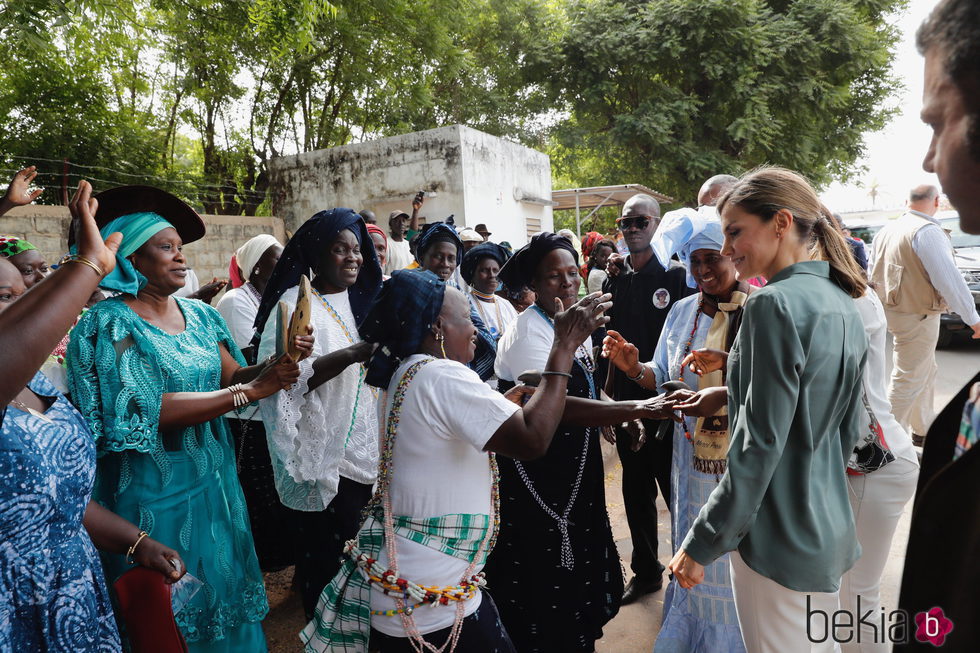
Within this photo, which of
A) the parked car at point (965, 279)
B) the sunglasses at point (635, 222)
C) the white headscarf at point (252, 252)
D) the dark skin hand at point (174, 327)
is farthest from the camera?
the parked car at point (965, 279)

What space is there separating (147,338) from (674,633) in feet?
8.37

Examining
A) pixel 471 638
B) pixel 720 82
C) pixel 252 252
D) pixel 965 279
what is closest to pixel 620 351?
pixel 471 638

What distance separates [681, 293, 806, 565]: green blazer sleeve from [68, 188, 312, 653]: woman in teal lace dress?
1634mm

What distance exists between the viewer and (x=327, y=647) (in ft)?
6.66

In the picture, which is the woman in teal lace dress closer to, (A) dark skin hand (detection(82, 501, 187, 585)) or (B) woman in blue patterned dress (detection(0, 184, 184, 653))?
(A) dark skin hand (detection(82, 501, 187, 585))

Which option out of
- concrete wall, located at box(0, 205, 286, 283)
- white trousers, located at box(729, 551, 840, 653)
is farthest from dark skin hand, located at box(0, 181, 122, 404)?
concrete wall, located at box(0, 205, 286, 283)

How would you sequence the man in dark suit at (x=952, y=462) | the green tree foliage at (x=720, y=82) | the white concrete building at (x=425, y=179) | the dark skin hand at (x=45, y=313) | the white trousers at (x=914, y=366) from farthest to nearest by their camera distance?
the green tree foliage at (x=720, y=82), the white concrete building at (x=425, y=179), the white trousers at (x=914, y=366), the dark skin hand at (x=45, y=313), the man in dark suit at (x=952, y=462)

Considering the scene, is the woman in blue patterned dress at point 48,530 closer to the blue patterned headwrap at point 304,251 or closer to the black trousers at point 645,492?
the blue patterned headwrap at point 304,251

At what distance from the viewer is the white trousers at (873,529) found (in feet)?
7.91

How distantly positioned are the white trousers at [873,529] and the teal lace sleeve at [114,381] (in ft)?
8.85

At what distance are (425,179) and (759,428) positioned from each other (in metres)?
10.5

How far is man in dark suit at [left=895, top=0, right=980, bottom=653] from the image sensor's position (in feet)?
2.91

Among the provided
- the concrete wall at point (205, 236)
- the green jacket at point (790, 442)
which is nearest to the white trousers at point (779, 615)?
the green jacket at point (790, 442)

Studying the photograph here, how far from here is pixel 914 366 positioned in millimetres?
5566
